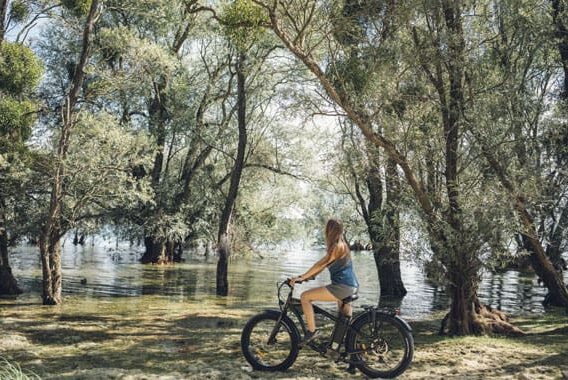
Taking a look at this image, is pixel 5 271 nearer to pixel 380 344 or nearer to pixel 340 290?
pixel 340 290

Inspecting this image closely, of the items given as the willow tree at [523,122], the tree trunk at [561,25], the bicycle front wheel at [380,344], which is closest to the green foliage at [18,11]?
the willow tree at [523,122]

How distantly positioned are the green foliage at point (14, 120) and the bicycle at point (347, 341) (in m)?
9.41

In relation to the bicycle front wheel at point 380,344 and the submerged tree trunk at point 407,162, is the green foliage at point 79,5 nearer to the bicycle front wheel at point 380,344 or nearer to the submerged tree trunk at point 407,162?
the submerged tree trunk at point 407,162

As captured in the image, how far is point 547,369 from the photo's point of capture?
29.0 ft

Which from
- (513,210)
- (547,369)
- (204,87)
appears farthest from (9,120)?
(204,87)

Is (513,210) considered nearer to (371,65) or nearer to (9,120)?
(371,65)

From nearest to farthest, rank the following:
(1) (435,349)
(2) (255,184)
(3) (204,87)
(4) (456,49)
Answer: (1) (435,349) → (4) (456,49) → (3) (204,87) → (2) (255,184)

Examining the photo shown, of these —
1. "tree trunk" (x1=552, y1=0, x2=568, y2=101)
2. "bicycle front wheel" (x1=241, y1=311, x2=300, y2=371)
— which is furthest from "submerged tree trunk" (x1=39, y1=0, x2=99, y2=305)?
"tree trunk" (x1=552, y1=0, x2=568, y2=101)

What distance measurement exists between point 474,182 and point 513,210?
1.07 meters

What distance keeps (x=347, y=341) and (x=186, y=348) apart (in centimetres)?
374

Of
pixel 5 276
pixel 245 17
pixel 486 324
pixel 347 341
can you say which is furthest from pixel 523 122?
pixel 5 276

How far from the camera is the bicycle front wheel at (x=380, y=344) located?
26.7ft

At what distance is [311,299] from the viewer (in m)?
8.34

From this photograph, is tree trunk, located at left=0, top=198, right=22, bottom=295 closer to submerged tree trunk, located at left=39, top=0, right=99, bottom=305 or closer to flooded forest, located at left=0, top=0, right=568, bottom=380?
flooded forest, located at left=0, top=0, right=568, bottom=380
